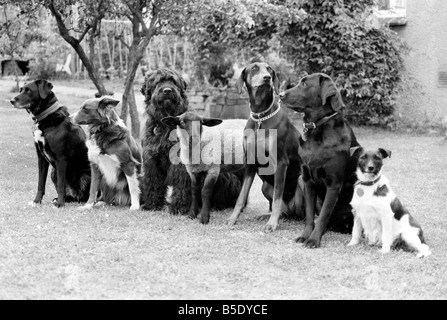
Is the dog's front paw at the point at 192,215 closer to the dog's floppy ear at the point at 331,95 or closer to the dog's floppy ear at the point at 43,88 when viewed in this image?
the dog's floppy ear at the point at 331,95

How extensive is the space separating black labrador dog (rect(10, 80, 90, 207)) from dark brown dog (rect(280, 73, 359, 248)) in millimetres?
2846

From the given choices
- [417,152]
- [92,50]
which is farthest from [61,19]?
[417,152]

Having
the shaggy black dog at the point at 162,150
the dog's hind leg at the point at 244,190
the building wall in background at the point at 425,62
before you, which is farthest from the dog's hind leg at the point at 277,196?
the building wall in background at the point at 425,62

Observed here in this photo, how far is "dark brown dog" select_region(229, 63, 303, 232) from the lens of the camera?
6.53m

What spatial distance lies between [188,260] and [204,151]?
181cm

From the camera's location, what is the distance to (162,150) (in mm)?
7277

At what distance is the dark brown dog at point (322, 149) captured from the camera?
19.6 feet

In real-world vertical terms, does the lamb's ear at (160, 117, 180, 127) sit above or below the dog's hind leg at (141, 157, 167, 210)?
above

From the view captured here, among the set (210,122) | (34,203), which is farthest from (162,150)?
(34,203)

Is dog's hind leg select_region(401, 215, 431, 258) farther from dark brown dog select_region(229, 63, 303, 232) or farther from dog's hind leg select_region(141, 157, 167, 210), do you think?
dog's hind leg select_region(141, 157, 167, 210)

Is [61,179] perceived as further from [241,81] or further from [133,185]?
[241,81]

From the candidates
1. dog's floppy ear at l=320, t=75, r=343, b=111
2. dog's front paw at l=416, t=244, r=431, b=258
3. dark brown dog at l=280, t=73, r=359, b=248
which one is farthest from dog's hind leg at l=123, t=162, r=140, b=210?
dog's front paw at l=416, t=244, r=431, b=258

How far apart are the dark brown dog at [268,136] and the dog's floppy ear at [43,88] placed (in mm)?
2375

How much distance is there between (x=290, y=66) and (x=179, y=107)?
9414mm
